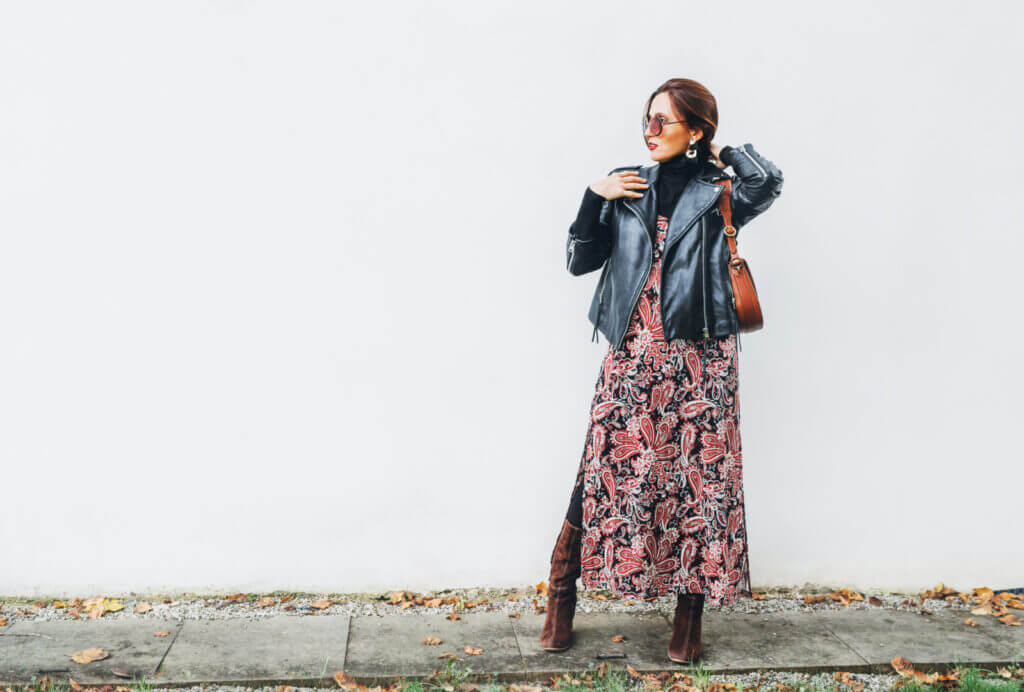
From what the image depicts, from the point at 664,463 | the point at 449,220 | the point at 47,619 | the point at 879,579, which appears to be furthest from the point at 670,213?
the point at 47,619

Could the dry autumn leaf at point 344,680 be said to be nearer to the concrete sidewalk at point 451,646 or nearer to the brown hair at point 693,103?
the concrete sidewalk at point 451,646

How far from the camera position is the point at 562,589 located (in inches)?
149

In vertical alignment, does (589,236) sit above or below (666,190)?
below

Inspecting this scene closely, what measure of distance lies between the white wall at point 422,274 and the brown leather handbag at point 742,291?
3.39 feet

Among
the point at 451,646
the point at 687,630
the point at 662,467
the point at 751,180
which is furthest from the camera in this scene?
the point at 451,646

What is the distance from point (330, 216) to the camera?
4301 millimetres

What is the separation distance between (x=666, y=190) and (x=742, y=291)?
468 millimetres

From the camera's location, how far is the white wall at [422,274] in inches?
166

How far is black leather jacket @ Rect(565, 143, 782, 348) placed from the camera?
3473 mm

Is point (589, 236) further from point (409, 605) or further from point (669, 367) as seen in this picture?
point (409, 605)

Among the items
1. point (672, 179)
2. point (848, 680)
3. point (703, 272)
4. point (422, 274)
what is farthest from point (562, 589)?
Answer: point (672, 179)

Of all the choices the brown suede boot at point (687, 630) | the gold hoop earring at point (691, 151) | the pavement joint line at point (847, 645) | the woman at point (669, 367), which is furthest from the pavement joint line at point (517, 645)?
the gold hoop earring at point (691, 151)

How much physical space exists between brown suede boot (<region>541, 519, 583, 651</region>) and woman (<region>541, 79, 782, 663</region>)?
120 mm

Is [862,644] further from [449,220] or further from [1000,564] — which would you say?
[449,220]
